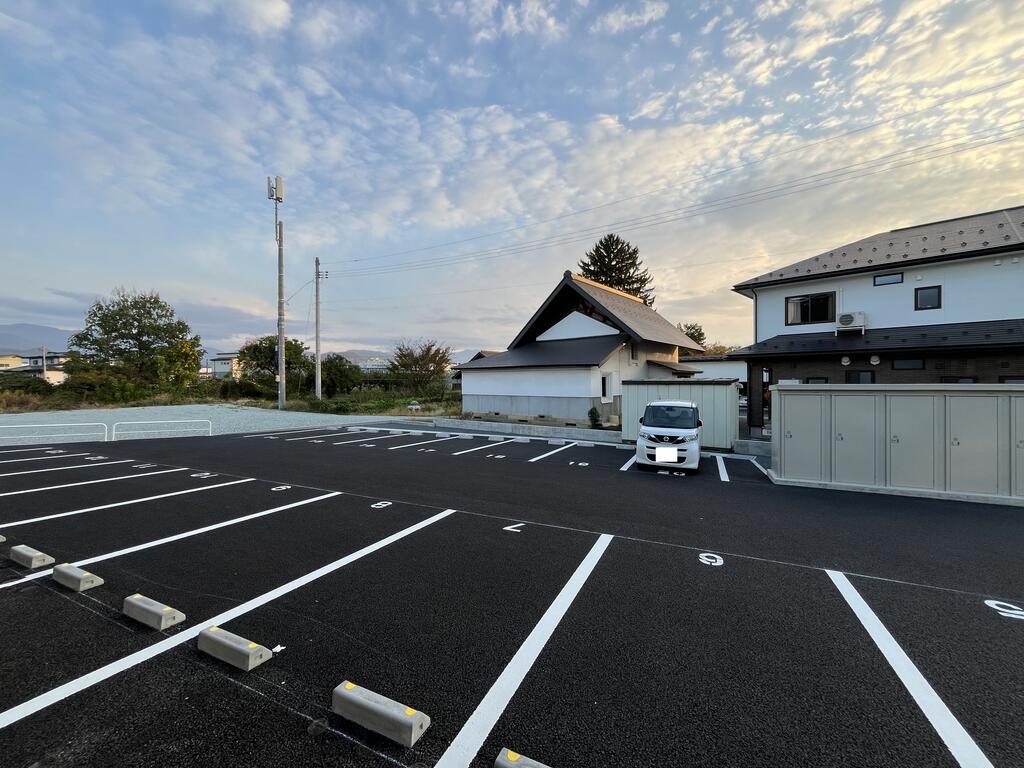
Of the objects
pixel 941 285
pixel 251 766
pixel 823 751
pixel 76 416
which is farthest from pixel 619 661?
pixel 76 416

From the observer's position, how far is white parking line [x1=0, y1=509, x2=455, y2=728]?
2.29m

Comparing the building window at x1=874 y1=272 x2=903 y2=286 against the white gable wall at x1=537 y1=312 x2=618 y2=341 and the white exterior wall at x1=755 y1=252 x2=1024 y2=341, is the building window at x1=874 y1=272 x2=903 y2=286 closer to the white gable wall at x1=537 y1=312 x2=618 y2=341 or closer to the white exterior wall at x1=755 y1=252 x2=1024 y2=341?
the white exterior wall at x1=755 y1=252 x2=1024 y2=341

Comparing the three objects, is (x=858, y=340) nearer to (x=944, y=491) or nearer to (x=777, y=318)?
(x=777, y=318)

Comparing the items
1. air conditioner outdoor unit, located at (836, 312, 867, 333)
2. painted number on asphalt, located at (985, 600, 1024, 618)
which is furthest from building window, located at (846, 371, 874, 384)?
painted number on asphalt, located at (985, 600, 1024, 618)

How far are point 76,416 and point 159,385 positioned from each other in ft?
43.4

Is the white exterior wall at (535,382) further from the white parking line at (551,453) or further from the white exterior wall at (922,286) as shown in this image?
the white exterior wall at (922,286)

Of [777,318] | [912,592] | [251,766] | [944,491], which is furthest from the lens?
[777,318]

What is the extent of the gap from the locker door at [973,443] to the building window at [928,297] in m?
8.40

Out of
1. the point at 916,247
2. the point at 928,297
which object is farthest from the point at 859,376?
the point at 916,247

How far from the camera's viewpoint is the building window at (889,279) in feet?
43.6

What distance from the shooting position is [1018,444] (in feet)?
21.4

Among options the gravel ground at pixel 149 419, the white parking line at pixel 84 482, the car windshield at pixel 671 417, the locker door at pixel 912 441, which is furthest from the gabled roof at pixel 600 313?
the white parking line at pixel 84 482

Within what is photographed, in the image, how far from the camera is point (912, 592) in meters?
3.76

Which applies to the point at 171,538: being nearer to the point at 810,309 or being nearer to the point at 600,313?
the point at 600,313
